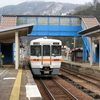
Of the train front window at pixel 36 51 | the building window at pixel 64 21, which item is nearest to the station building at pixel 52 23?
the building window at pixel 64 21

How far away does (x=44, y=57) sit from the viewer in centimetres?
1398

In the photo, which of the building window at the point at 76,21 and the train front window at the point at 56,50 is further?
the building window at the point at 76,21

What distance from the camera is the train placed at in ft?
45.7

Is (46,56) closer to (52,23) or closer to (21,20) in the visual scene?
(52,23)

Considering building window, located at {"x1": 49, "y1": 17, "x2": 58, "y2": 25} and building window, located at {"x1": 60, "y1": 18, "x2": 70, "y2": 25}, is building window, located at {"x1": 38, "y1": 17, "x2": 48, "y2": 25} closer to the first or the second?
building window, located at {"x1": 49, "y1": 17, "x2": 58, "y2": 25}

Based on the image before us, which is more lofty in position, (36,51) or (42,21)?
(42,21)

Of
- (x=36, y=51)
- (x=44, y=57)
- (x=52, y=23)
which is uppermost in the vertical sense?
(x=52, y=23)

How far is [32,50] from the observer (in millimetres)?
14195

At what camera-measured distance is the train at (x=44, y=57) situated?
13.9 m

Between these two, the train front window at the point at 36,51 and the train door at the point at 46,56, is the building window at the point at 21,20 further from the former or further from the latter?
the train door at the point at 46,56

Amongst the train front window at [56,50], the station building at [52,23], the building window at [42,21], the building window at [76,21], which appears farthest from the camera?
the building window at [76,21]

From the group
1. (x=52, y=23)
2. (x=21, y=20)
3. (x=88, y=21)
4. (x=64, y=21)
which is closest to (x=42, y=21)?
(x=52, y=23)

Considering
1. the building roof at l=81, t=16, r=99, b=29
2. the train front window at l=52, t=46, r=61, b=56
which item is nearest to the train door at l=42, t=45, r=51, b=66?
the train front window at l=52, t=46, r=61, b=56

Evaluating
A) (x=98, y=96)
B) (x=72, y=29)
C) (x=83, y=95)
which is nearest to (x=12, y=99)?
(x=83, y=95)
